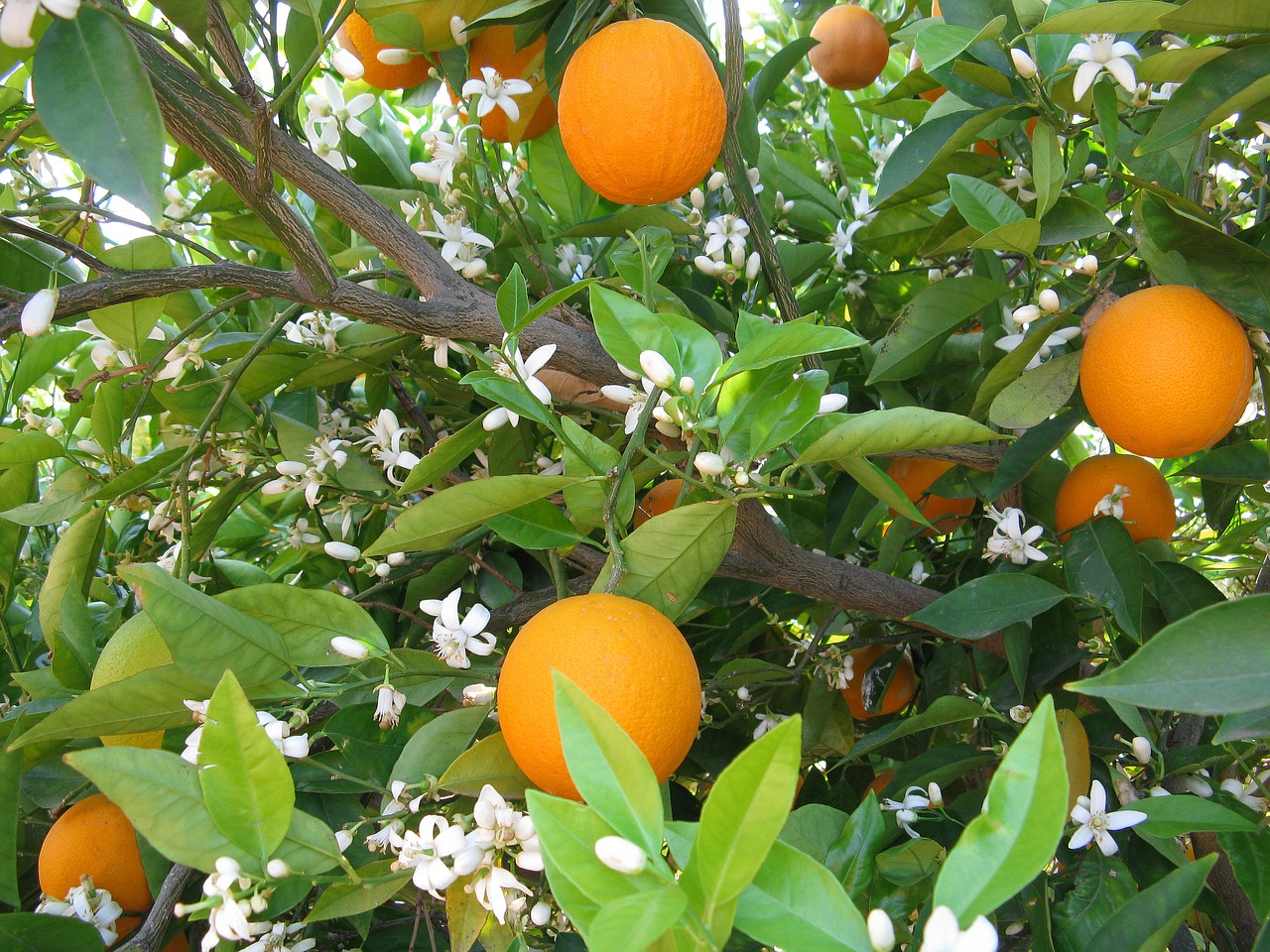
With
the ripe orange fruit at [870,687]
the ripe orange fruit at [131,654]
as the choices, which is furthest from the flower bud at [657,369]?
the ripe orange fruit at [870,687]

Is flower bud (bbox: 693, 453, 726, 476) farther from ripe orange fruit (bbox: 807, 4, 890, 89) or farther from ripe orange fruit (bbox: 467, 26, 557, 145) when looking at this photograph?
ripe orange fruit (bbox: 807, 4, 890, 89)

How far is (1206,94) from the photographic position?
75cm

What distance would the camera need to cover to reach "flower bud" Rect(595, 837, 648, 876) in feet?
1.38

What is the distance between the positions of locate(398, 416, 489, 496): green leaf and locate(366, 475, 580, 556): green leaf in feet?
0.27

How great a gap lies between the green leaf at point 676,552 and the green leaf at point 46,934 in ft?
1.71

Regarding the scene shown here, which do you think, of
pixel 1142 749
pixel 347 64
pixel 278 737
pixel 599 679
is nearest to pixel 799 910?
pixel 599 679

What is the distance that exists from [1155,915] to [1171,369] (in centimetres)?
43

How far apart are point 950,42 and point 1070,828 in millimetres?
692

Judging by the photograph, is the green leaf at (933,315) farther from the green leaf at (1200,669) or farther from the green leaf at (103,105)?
the green leaf at (103,105)

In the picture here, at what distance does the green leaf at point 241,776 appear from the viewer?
21.4 inches

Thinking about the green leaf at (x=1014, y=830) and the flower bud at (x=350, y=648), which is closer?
the green leaf at (x=1014, y=830)

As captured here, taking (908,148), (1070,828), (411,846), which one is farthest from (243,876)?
(908,148)

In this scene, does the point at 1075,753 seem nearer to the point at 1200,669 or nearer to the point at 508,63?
the point at 1200,669

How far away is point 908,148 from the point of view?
912 mm
